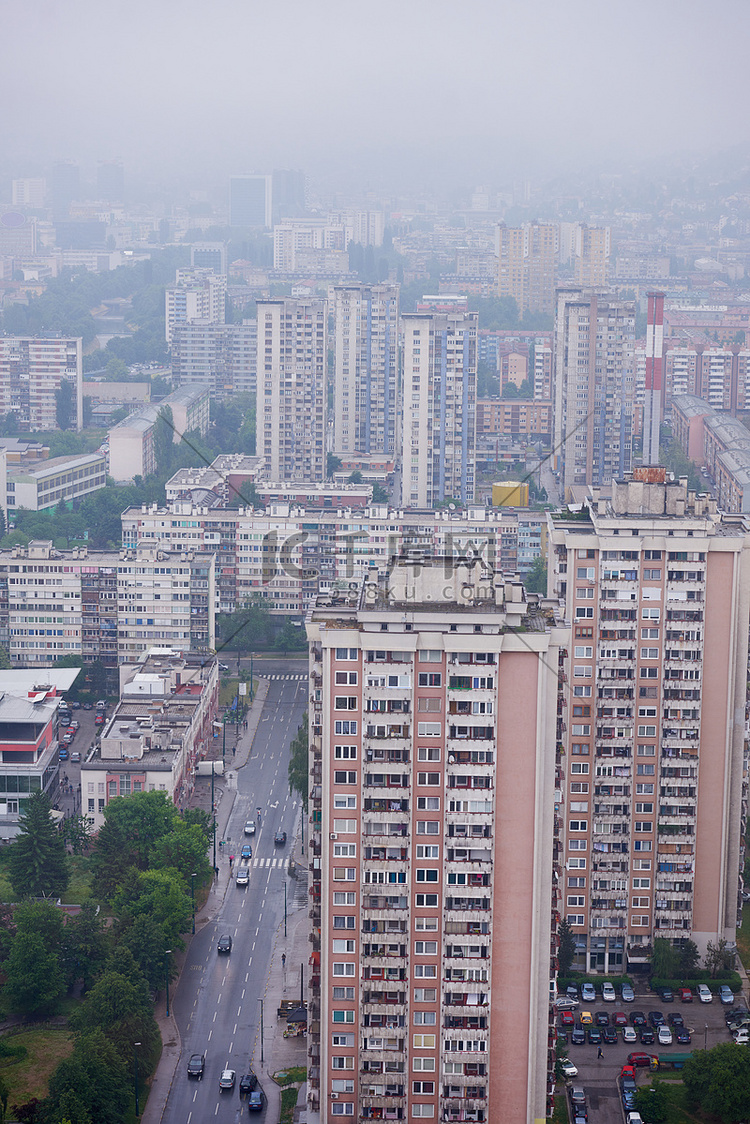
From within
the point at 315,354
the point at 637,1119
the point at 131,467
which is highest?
the point at 315,354

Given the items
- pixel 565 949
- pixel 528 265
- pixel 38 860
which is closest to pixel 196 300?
pixel 528 265

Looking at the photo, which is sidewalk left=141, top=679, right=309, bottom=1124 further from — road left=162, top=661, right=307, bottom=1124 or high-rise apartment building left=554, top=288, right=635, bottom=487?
high-rise apartment building left=554, top=288, right=635, bottom=487

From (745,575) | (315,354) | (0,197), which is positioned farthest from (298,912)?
(0,197)

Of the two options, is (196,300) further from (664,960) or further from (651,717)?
(664,960)

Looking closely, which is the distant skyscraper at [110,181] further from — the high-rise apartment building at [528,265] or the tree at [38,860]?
the tree at [38,860]

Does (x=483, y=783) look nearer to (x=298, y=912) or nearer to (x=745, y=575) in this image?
(x=745, y=575)

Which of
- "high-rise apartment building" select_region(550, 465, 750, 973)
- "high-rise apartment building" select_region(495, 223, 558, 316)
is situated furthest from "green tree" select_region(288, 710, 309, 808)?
"high-rise apartment building" select_region(495, 223, 558, 316)

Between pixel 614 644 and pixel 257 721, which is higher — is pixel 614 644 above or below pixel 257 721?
above
